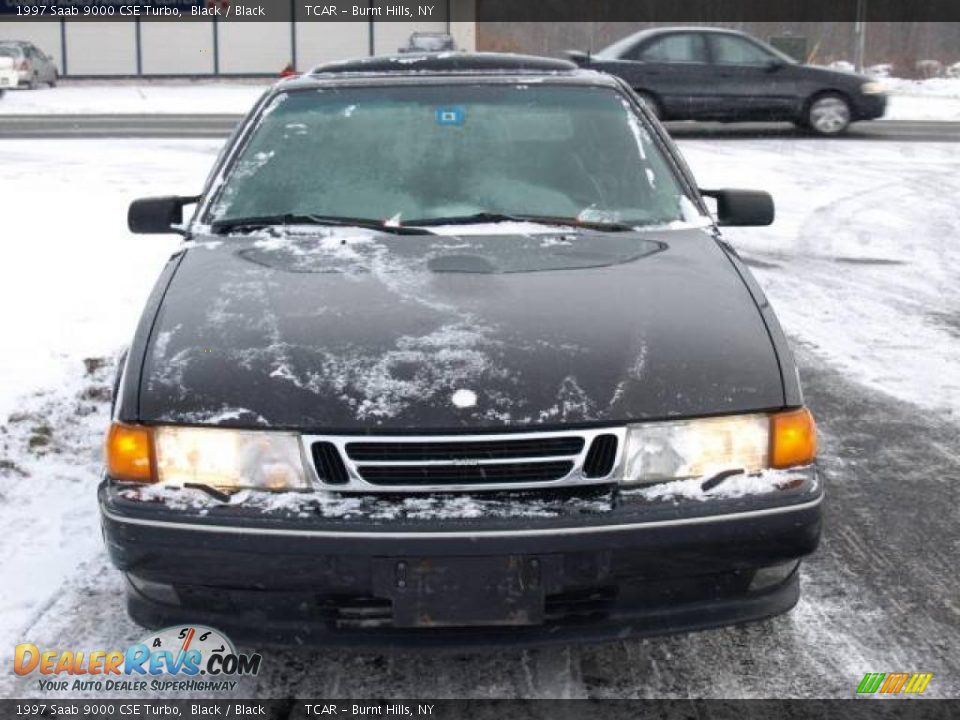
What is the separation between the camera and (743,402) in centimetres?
288

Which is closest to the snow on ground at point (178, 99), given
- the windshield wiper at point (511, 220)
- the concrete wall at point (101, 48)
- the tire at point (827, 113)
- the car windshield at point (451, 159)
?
the concrete wall at point (101, 48)

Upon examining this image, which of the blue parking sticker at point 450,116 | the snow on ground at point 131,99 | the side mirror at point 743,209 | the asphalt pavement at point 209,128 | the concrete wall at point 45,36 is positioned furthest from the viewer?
A: the concrete wall at point 45,36

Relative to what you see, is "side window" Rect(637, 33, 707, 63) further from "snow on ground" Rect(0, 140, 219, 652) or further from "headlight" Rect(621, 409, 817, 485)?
"headlight" Rect(621, 409, 817, 485)

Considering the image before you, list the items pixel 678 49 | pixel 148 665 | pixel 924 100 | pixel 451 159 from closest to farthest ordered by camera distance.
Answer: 1. pixel 148 665
2. pixel 451 159
3. pixel 678 49
4. pixel 924 100

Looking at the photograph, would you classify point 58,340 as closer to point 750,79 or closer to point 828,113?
point 750,79

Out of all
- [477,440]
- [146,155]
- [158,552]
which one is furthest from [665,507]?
[146,155]

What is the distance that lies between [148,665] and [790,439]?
1757 millimetres

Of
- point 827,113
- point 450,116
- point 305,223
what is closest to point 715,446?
point 305,223

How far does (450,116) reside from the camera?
14.3 ft

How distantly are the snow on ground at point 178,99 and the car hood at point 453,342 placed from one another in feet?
55.6

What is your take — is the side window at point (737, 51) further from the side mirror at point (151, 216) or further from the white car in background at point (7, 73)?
the white car in background at point (7, 73)

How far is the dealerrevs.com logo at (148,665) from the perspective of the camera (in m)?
3.05

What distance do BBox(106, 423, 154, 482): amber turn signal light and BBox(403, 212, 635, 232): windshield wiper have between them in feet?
4.58

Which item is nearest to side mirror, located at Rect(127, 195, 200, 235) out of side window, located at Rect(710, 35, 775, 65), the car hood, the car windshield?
the car windshield
